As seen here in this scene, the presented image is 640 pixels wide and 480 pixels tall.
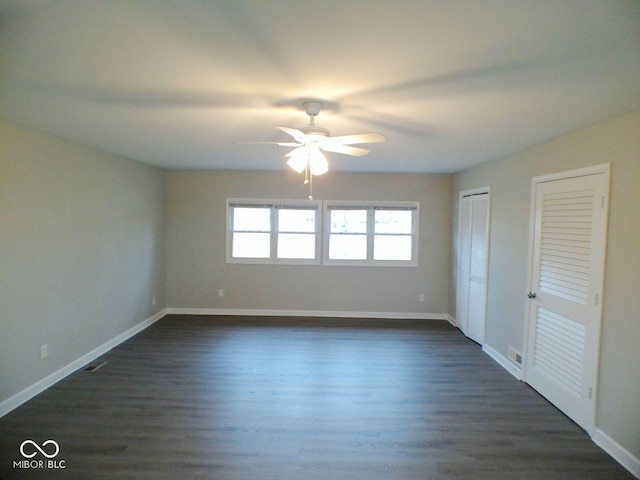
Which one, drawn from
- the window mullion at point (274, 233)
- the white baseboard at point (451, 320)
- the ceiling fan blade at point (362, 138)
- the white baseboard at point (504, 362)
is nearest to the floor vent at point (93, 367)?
the window mullion at point (274, 233)

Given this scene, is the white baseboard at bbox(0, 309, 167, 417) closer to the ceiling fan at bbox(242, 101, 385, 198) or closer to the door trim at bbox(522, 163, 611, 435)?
the ceiling fan at bbox(242, 101, 385, 198)

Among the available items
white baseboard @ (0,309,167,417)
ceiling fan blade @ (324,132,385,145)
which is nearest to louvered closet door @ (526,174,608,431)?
ceiling fan blade @ (324,132,385,145)

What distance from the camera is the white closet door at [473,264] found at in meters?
4.19

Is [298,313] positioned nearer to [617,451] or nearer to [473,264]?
[473,264]

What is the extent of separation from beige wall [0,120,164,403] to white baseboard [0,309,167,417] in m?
0.05

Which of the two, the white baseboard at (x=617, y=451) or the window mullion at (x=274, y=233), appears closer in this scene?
the white baseboard at (x=617, y=451)

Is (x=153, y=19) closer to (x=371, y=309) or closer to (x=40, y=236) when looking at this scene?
(x=40, y=236)

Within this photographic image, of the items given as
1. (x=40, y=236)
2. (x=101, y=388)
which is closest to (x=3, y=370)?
(x=101, y=388)

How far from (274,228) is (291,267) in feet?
2.38

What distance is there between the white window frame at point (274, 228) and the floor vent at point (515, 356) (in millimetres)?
2963

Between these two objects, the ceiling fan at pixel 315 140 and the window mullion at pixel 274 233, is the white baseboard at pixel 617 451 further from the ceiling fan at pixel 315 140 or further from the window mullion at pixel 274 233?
the window mullion at pixel 274 233

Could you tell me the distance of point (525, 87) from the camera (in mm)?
1835

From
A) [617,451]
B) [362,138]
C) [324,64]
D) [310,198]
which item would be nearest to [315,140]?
[362,138]

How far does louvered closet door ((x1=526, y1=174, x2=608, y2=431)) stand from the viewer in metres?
2.47
